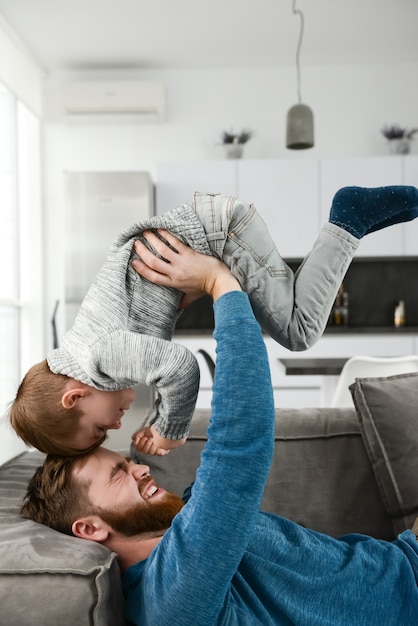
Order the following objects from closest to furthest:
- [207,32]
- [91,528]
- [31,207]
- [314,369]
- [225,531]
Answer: [225,531], [91,528], [314,369], [207,32], [31,207]

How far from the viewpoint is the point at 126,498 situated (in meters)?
1.29

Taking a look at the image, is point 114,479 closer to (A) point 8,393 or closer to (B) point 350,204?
(B) point 350,204

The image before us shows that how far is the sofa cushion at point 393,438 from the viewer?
1.67 metres

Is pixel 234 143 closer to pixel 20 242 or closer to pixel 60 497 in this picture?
pixel 20 242

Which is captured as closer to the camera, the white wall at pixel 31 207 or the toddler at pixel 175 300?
the toddler at pixel 175 300

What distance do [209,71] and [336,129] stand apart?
1288 mm

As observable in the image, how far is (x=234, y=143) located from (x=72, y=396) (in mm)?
4358

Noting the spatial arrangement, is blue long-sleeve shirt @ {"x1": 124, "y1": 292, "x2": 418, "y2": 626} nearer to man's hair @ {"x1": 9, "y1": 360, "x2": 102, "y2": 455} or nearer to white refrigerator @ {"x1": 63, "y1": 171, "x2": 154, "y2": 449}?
man's hair @ {"x1": 9, "y1": 360, "x2": 102, "y2": 455}

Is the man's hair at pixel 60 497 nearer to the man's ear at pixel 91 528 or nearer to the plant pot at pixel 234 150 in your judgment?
the man's ear at pixel 91 528

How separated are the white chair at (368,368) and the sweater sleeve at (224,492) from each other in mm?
1863

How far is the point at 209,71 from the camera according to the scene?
5.59m

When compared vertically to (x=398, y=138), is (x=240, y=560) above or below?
below

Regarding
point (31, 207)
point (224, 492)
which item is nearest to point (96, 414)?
point (224, 492)

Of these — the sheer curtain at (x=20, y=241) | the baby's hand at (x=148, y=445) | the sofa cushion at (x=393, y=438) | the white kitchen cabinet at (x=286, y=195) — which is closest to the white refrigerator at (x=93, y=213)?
the sheer curtain at (x=20, y=241)
